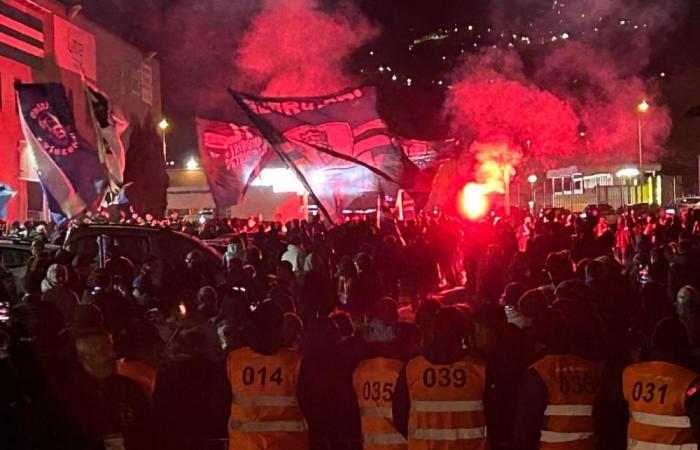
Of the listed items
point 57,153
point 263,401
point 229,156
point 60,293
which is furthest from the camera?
point 229,156

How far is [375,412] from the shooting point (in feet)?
15.7

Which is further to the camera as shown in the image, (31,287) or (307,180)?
(307,180)

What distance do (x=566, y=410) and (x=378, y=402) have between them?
1.05 m

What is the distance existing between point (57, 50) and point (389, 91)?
192 ft

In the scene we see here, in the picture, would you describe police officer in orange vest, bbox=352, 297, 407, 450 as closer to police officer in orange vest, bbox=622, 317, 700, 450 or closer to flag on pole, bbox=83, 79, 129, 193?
police officer in orange vest, bbox=622, 317, 700, 450

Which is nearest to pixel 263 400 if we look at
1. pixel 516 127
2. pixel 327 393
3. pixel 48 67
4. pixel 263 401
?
pixel 263 401

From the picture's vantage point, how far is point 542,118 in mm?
46750

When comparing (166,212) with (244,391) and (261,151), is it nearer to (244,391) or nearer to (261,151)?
(261,151)

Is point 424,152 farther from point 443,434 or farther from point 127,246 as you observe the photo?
point 443,434

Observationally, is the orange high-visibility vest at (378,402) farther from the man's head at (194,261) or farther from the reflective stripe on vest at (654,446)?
the man's head at (194,261)

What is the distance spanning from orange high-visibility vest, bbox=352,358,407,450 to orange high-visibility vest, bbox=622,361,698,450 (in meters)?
1.27

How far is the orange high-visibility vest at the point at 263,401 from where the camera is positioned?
4.68 metres

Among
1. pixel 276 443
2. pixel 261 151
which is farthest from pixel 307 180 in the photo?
pixel 276 443

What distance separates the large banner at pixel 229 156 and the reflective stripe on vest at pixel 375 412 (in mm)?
11542
